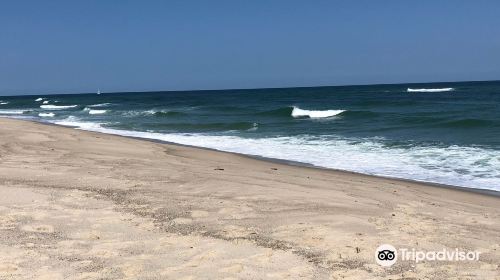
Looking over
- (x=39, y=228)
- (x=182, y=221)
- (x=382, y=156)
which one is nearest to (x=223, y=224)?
(x=182, y=221)

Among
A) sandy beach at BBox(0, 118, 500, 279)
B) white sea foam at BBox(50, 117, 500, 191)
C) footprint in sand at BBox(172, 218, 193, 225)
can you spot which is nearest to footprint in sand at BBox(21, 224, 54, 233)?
sandy beach at BBox(0, 118, 500, 279)

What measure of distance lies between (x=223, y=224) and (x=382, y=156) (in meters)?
8.95

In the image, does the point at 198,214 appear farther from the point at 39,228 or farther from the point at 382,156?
the point at 382,156

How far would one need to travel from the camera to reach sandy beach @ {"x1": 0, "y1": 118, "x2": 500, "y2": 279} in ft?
14.4

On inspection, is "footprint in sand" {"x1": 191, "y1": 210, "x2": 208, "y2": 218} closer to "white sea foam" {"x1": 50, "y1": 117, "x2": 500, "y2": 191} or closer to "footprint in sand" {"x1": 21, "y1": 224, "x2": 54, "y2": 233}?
"footprint in sand" {"x1": 21, "y1": 224, "x2": 54, "y2": 233}

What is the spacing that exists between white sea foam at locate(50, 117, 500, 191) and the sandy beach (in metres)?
1.51

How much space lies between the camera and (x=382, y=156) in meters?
13.8

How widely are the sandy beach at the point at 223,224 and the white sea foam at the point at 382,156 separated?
1.51 m

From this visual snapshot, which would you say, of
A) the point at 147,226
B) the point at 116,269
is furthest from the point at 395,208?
the point at 116,269

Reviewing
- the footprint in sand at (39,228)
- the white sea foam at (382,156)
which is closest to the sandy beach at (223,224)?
the footprint in sand at (39,228)

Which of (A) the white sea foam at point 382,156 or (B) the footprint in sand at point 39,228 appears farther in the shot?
(A) the white sea foam at point 382,156

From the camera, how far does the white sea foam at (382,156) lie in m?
10.6

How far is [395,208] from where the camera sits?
683 centimetres

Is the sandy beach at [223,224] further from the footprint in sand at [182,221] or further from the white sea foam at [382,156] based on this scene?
the white sea foam at [382,156]
